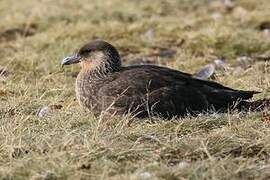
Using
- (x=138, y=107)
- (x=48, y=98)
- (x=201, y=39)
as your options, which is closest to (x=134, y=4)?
(x=201, y=39)

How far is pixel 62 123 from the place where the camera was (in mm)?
5094

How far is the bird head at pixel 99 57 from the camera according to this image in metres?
5.97

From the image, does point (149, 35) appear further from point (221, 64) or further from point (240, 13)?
point (240, 13)

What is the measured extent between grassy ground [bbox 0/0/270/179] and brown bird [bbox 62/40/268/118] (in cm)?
19

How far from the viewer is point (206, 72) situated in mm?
7395

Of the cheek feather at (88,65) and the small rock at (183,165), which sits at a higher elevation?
the cheek feather at (88,65)

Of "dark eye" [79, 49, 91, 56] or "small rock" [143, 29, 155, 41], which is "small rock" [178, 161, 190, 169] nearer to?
"dark eye" [79, 49, 91, 56]

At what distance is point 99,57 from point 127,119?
1.06m

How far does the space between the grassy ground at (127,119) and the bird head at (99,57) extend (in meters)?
0.35

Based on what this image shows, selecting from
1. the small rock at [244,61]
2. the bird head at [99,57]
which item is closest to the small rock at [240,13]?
the small rock at [244,61]

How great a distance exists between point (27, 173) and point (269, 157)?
1.37 meters

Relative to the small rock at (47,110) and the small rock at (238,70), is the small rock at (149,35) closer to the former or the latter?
the small rock at (238,70)

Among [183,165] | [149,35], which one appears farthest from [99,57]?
[149,35]

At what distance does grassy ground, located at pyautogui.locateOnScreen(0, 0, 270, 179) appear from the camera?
13.6 feet
